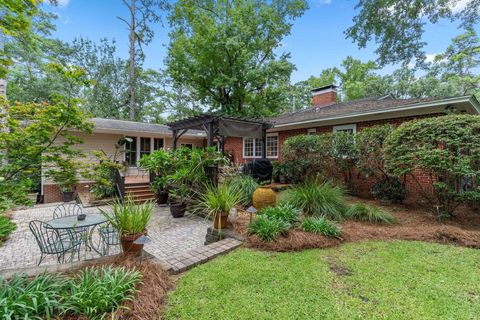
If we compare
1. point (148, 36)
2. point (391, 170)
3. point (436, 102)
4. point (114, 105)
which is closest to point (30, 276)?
point (391, 170)

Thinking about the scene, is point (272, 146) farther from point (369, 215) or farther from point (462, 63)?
point (462, 63)

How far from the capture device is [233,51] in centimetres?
→ 1477

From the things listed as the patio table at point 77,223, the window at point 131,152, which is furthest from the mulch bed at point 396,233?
the window at point 131,152

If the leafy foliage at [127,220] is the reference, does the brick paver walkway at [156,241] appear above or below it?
below

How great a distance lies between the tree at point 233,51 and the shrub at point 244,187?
1000cm

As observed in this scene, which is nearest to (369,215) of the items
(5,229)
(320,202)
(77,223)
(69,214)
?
(320,202)

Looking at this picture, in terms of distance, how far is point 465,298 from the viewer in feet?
8.09

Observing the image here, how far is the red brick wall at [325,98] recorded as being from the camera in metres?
15.3

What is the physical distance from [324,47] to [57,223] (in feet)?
50.0

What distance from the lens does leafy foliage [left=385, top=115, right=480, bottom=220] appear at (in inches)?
185

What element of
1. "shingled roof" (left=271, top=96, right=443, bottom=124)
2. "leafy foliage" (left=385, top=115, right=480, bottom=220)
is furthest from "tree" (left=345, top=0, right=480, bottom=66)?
"leafy foliage" (left=385, top=115, right=480, bottom=220)

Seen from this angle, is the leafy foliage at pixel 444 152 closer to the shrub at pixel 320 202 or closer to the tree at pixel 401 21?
the shrub at pixel 320 202

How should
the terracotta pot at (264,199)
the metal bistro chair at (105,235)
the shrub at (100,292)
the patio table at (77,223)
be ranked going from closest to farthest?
the shrub at (100,292) → the patio table at (77,223) → the metal bistro chair at (105,235) → the terracotta pot at (264,199)

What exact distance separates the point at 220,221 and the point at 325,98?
14.2 metres
